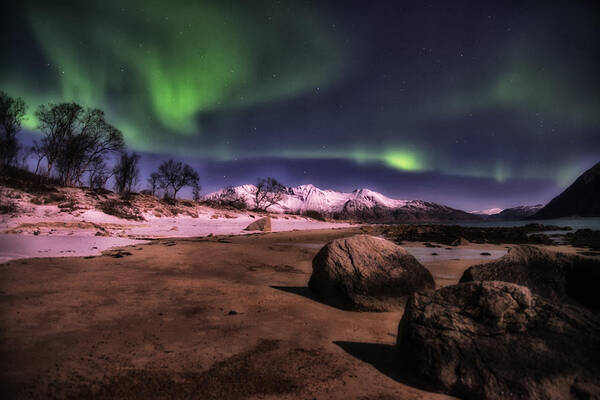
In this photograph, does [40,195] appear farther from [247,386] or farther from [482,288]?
[482,288]

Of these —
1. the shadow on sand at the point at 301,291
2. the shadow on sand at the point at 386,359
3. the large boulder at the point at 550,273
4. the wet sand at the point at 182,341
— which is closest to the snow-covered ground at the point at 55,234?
the wet sand at the point at 182,341

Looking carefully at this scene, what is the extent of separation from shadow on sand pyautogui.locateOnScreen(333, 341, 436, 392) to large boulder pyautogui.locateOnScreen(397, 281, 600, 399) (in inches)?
3.0

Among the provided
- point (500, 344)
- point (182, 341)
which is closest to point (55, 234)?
point (182, 341)

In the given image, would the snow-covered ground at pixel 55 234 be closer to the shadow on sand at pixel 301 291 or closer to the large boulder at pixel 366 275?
the shadow on sand at pixel 301 291

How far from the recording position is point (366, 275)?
559 centimetres

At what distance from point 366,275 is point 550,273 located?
3110mm

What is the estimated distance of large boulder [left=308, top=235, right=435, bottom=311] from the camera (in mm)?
5410

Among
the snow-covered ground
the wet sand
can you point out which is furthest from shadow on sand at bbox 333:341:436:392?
the snow-covered ground

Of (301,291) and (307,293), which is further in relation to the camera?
(301,291)

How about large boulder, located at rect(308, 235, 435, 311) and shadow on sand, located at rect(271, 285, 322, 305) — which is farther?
shadow on sand, located at rect(271, 285, 322, 305)

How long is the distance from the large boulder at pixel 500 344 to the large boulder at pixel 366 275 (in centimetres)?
231

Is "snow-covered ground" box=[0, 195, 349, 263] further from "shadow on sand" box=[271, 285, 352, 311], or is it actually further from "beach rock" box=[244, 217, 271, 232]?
"beach rock" box=[244, 217, 271, 232]

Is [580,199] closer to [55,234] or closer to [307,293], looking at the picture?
[307,293]

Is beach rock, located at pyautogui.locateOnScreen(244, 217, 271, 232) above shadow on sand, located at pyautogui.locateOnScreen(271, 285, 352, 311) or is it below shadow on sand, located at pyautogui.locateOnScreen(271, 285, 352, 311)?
above
